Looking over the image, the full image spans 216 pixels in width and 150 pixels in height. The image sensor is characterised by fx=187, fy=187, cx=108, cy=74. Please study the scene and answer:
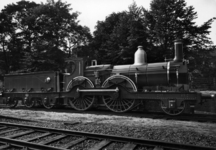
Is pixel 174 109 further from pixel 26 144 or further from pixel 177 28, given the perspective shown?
pixel 177 28

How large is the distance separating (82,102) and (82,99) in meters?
0.21

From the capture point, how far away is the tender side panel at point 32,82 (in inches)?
507

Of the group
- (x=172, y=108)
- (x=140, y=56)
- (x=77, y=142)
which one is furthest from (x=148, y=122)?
(x=140, y=56)

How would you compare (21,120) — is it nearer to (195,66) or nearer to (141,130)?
(141,130)

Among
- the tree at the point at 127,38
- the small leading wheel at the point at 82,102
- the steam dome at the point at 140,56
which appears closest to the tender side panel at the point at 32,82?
the small leading wheel at the point at 82,102

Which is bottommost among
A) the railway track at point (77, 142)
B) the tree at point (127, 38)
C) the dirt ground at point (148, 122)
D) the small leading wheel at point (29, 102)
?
the dirt ground at point (148, 122)

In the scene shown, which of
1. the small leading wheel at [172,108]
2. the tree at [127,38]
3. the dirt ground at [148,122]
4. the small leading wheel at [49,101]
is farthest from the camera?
the tree at [127,38]

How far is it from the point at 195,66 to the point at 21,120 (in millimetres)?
15410

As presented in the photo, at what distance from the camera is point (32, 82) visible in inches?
545

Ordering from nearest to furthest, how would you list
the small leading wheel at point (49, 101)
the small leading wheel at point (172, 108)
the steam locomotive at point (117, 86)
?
1. the small leading wheel at point (172, 108)
2. the steam locomotive at point (117, 86)
3. the small leading wheel at point (49, 101)

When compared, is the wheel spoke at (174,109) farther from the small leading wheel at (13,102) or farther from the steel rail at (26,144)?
the small leading wheel at (13,102)

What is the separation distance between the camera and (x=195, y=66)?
692 inches

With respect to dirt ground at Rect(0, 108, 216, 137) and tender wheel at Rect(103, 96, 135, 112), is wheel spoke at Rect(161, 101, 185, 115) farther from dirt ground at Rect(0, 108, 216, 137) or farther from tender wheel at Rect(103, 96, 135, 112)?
tender wheel at Rect(103, 96, 135, 112)

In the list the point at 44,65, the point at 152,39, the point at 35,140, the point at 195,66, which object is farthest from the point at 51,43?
the point at 35,140
